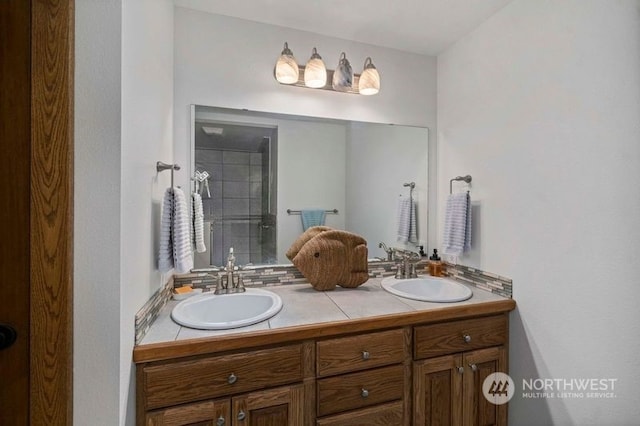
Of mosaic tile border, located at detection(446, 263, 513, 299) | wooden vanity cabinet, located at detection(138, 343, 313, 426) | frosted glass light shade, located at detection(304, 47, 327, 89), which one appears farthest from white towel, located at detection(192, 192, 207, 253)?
mosaic tile border, located at detection(446, 263, 513, 299)

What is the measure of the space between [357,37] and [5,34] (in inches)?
65.5

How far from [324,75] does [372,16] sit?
0.42 meters

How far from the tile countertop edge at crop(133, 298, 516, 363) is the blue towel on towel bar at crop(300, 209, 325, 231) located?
29.7 inches

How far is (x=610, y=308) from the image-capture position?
1.15 meters

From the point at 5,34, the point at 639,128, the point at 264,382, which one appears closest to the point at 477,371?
the point at 264,382

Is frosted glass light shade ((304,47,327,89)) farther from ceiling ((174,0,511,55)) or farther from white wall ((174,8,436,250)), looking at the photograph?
ceiling ((174,0,511,55))

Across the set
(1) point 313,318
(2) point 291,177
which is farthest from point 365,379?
(2) point 291,177

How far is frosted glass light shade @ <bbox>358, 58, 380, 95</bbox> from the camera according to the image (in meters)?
1.79

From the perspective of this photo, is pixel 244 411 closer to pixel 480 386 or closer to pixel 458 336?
pixel 458 336

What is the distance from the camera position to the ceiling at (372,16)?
5.08 ft

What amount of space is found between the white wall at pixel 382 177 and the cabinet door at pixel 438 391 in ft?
2.52

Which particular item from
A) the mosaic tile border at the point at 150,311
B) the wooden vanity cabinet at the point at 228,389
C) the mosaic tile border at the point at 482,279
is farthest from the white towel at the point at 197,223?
the mosaic tile border at the point at 482,279

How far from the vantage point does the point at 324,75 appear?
67.3 inches

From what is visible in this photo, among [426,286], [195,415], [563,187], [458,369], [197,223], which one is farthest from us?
[426,286]
